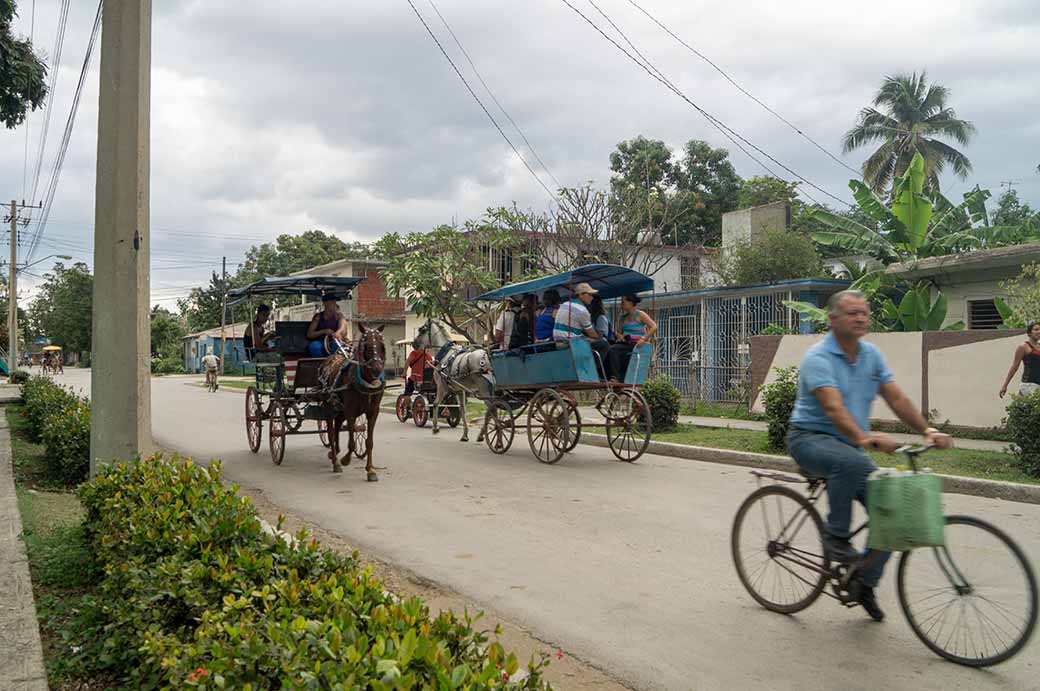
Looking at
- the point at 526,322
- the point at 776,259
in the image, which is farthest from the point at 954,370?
the point at 776,259

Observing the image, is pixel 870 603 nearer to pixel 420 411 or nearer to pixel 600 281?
pixel 600 281

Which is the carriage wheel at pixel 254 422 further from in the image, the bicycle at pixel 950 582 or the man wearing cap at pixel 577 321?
the bicycle at pixel 950 582

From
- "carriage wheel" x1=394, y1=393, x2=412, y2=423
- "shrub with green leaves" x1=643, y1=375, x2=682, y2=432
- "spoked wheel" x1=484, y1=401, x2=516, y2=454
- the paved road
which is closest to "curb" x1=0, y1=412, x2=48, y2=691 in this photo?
the paved road

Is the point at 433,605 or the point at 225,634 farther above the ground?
the point at 225,634

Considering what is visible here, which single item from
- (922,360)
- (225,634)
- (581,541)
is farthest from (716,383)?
(225,634)

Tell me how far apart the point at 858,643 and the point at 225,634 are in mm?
3558

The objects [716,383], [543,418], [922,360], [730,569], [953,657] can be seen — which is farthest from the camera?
[716,383]

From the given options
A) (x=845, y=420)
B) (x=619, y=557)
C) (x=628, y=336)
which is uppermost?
(x=628, y=336)

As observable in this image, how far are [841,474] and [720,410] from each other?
14673 millimetres

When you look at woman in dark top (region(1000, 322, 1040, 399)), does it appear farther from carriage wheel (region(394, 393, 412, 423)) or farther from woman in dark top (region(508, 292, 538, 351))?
carriage wheel (region(394, 393, 412, 423))

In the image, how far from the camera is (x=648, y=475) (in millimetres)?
10922

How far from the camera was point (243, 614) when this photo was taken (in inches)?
126

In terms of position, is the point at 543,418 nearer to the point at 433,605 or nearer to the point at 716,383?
the point at 433,605

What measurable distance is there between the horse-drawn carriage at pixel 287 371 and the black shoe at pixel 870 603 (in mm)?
8032
